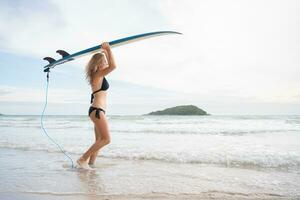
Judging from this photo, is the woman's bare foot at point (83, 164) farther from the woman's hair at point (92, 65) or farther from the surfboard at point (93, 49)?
A: the surfboard at point (93, 49)

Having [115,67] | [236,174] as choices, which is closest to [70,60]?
[115,67]

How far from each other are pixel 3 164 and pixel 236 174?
379cm

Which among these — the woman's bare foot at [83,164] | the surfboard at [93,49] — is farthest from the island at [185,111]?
the woman's bare foot at [83,164]

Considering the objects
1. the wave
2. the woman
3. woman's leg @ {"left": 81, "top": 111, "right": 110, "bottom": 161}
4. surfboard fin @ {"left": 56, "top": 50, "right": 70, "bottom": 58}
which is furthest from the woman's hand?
the wave

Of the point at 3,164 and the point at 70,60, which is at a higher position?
the point at 70,60

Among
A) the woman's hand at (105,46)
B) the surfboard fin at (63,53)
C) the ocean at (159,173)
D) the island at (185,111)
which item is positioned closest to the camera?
the ocean at (159,173)

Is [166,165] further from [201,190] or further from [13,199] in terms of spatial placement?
[13,199]

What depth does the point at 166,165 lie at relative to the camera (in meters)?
5.43

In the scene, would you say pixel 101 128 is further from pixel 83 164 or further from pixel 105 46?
pixel 105 46

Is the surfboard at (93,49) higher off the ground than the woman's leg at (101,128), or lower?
higher

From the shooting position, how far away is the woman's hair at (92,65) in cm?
491

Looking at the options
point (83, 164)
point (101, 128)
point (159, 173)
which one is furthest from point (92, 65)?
point (159, 173)

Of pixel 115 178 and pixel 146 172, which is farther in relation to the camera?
pixel 146 172

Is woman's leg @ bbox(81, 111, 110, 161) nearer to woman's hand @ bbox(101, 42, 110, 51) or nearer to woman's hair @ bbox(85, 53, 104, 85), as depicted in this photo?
woman's hair @ bbox(85, 53, 104, 85)
